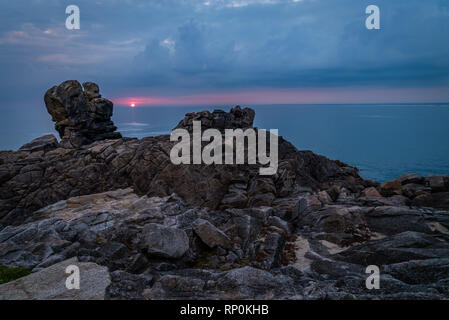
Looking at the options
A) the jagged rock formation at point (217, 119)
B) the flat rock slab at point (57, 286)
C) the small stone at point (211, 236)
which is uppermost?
the jagged rock formation at point (217, 119)

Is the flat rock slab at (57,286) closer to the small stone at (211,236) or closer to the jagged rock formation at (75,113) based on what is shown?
the small stone at (211,236)

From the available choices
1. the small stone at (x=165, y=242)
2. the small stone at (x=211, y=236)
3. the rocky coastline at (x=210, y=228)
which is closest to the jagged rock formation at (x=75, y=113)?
the rocky coastline at (x=210, y=228)

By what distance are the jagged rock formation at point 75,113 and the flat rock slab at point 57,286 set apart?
133ft

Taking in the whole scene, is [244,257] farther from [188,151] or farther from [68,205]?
[68,205]

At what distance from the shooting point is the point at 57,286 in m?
11.7

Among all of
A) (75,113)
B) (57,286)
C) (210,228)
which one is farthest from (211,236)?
(75,113)

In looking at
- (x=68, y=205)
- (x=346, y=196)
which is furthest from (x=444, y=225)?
(x=68, y=205)

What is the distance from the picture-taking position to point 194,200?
1093 inches

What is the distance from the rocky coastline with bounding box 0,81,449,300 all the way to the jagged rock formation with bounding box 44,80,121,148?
9.19m

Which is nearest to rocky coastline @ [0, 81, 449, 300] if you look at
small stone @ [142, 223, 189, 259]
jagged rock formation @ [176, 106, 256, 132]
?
small stone @ [142, 223, 189, 259]

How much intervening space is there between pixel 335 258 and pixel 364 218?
7.39 m

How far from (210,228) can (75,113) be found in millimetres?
45331

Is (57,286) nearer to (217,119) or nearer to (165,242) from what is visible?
(165,242)

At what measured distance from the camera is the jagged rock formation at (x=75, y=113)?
49812 millimetres
